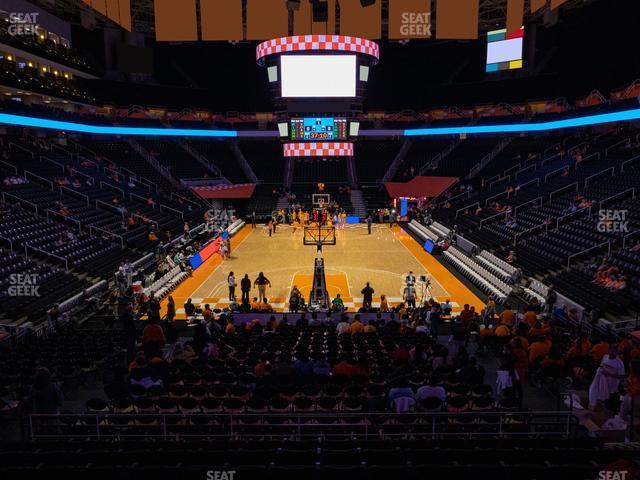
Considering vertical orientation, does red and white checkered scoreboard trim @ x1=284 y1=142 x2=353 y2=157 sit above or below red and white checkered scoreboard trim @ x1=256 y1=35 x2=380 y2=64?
below

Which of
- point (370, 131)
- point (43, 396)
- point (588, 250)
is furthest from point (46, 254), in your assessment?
point (370, 131)

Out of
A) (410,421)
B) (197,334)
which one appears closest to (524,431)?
(410,421)

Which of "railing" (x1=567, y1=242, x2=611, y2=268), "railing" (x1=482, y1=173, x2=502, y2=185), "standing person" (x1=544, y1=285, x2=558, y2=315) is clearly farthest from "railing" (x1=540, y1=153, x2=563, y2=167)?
"standing person" (x1=544, y1=285, x2=558, y2=315)

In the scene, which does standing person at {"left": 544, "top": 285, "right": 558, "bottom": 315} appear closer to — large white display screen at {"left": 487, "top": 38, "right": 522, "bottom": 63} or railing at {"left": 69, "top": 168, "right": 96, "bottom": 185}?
railing at {"left": 69, "top": 168, "right": 96, "bottom": 185}

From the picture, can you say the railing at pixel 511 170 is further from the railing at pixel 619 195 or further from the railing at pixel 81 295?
the railing at pixel 81 295

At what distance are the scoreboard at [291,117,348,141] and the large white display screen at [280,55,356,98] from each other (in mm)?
1534

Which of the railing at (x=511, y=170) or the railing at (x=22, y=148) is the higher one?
the railing at (x=22, y=148)

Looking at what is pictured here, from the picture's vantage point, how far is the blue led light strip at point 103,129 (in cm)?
2909

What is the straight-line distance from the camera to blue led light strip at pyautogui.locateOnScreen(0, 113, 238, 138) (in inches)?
1145

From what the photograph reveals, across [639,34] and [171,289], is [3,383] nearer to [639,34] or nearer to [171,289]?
[171,289]

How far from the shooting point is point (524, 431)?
7.25m

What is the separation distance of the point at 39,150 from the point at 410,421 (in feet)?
107

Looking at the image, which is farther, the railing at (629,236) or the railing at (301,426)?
the railing at (629,236)

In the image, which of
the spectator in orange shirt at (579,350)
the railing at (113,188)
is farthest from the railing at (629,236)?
the railing at (113,188)
